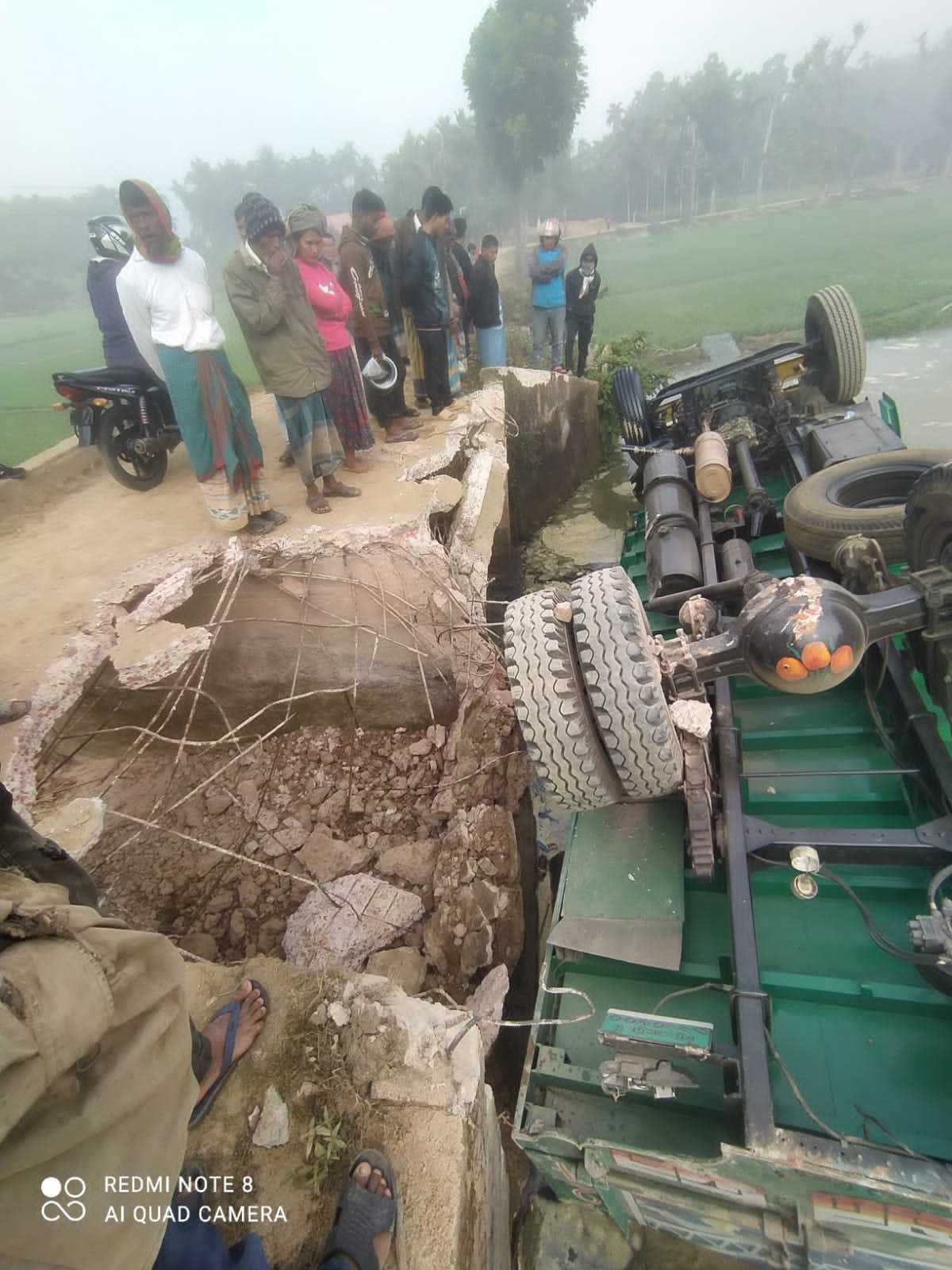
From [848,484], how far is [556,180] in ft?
146

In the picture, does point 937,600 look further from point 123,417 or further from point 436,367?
point 123,417

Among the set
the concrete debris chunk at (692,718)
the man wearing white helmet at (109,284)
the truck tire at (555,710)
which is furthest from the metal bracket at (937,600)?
the man wearing white helmet at (109,284)

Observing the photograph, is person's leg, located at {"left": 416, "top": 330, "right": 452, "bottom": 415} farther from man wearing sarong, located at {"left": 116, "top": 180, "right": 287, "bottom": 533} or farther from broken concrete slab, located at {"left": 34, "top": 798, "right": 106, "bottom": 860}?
broken concrete slab, located at {"left": 34, "top": 798, "right": 106, "bottom": 860}

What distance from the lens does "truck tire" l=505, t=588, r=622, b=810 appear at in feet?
6.66

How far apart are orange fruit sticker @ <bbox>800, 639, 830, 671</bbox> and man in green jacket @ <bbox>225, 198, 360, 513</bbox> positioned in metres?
2.81

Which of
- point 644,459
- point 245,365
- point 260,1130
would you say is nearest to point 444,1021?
point 260,1130

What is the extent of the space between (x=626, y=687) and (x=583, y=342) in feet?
25.6

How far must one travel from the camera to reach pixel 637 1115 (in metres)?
1.89

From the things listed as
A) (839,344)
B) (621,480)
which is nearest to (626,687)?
(839,344)

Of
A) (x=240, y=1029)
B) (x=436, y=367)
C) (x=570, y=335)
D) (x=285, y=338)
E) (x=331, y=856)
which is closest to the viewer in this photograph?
(x=240, y=1029)

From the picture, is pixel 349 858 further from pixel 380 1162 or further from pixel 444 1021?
pixel 380 1162

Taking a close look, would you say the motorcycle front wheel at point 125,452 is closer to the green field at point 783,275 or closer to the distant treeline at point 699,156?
the green field at point 783,275

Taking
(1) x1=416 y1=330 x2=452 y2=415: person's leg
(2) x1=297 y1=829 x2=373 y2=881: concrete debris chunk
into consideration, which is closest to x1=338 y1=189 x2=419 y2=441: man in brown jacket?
(1) x1=416 y1=330 x2=452 y2=415: person's leg

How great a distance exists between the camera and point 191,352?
3164 mm
